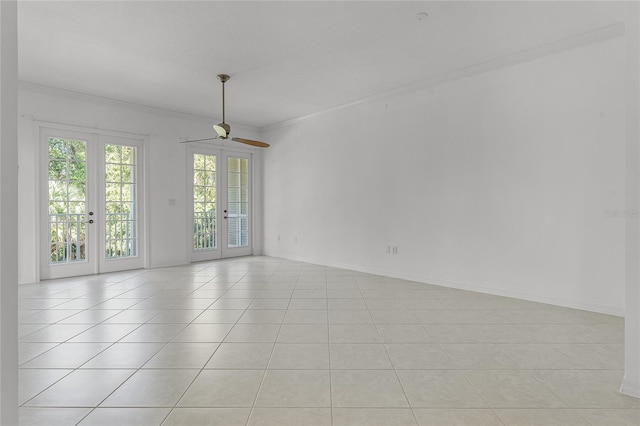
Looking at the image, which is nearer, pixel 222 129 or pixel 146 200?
pixel 222 129

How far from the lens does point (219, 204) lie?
7234mm

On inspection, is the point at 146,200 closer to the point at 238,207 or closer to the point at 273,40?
the point at 238,207

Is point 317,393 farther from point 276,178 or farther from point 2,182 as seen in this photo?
point 276,178

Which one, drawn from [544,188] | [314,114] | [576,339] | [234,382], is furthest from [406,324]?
[314,114]

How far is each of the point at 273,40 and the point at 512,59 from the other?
9.33ft

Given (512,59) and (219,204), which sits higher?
(512,59)

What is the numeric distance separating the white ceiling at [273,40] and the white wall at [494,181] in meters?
0.48

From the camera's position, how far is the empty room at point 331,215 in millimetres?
1982

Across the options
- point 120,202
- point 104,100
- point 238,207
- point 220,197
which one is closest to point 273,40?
point 104,100

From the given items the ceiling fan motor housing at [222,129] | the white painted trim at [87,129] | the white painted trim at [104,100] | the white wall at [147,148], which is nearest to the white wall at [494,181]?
the ceiling fan motor housing at [222,129]

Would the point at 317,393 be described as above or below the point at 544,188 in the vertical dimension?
below

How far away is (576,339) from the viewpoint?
2832 mm

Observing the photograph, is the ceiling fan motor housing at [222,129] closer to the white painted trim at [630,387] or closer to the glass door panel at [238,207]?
the glass door panel at [238,207]

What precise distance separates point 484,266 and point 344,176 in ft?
9.07
